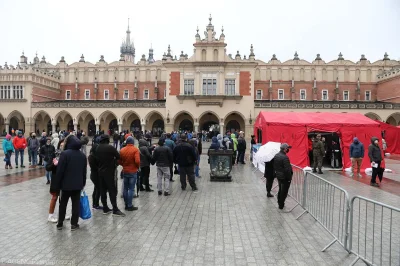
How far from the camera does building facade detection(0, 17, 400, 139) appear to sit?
37.6 meters

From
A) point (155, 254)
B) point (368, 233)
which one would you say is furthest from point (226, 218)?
point (368, 233)

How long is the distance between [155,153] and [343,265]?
6124mm

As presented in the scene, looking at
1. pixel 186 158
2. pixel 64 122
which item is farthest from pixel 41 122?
pixel 186 158

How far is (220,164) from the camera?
1244 cm

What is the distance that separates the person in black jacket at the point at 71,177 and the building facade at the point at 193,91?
101ft

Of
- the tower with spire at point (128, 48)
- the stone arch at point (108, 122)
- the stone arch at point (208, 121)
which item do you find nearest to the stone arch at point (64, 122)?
the stone arch at point (108, 122)

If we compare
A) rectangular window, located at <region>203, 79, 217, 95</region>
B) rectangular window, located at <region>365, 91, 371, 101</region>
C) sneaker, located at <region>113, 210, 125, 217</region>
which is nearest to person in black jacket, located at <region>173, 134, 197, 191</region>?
sneaker, located at <region>113, 210, 125, 217</region>

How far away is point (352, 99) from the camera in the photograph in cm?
4525

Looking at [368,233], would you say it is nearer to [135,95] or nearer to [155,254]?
[155,254]

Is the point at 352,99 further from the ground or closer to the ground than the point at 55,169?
further from the ground

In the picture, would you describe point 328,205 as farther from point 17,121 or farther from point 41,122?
point 17,121

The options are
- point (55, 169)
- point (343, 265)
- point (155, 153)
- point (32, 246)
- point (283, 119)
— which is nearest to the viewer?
point (343, 265)

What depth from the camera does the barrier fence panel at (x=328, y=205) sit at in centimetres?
554

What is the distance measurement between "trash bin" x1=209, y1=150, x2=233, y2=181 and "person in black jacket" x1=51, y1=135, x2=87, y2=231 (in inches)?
253
